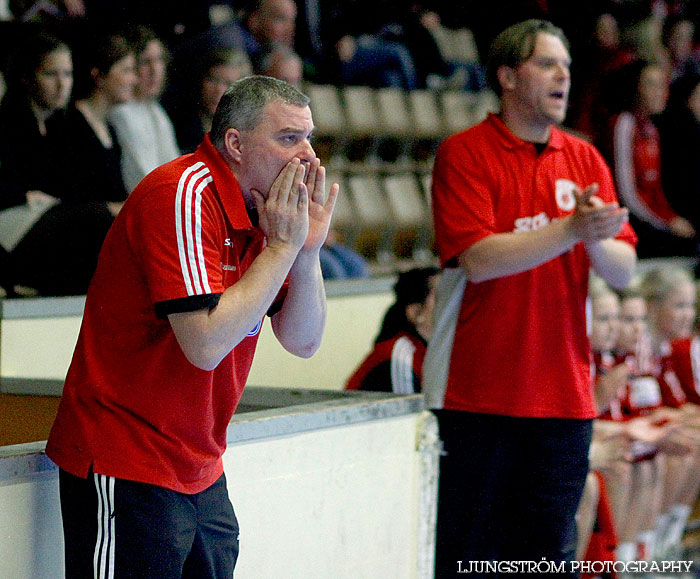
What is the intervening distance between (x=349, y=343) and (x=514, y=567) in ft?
7.14

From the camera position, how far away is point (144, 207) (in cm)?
175

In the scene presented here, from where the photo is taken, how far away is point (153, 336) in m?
1.80

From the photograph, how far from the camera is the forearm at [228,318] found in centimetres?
170

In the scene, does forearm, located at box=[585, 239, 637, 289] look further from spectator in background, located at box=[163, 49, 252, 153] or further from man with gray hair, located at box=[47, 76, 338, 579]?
spectator in background, located at box=[163, 49, 252, 153]

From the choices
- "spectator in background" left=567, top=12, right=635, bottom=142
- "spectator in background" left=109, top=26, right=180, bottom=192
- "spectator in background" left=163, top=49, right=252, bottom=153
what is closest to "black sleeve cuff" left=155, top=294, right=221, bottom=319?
"spectator in background" left=109, top=26, right=180, bottom=192

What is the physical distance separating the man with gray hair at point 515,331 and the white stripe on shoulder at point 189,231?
3.54 feet

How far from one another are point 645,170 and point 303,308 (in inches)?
222

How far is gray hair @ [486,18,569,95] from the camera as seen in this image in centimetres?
285

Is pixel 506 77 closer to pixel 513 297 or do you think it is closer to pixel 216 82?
pixel 513 297

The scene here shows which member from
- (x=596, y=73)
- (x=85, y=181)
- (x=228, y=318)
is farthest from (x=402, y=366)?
(x=596, y=73)

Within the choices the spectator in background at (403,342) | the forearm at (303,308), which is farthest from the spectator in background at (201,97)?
the forearm at (303,308)

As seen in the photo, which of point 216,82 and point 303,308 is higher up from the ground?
point 216,82

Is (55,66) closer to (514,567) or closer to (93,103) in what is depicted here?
(93,103)

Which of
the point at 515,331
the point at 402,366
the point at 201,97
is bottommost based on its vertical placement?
the point at 402,366
